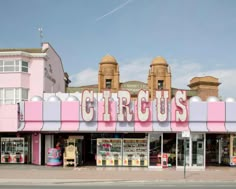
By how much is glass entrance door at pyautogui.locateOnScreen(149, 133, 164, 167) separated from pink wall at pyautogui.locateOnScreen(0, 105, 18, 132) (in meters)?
9.75

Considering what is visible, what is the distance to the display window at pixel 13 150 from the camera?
29.0 m

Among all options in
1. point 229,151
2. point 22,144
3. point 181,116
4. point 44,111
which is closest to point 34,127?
point 44,111

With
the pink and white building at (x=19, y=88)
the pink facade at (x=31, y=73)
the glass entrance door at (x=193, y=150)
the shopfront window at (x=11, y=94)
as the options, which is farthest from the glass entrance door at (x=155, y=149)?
the shopfront window at (x=11, y=94)

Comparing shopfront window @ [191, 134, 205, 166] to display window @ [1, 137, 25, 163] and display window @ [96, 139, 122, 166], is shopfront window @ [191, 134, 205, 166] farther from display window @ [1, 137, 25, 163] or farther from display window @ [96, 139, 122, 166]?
display window @ [1, 137, 25, 163]

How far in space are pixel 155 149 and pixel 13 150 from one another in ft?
35.1

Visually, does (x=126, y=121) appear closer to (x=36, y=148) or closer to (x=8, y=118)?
(x=36, y=148)

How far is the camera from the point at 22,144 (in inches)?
1155

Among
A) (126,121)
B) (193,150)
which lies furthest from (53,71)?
(193,150)

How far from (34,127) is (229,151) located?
14.3m

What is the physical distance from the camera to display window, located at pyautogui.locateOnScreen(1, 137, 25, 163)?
2897 centimetres

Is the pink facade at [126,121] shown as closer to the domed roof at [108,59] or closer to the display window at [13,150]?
the display window at [13,150]

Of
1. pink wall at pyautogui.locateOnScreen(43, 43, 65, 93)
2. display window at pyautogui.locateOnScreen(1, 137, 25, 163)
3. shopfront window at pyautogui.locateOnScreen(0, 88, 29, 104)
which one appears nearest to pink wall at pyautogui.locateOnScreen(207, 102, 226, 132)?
display window at pyautogui.locateOnScreen(1, 137, 25, 163)

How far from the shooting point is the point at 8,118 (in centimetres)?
2811

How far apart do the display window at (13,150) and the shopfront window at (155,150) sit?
31.3ft
